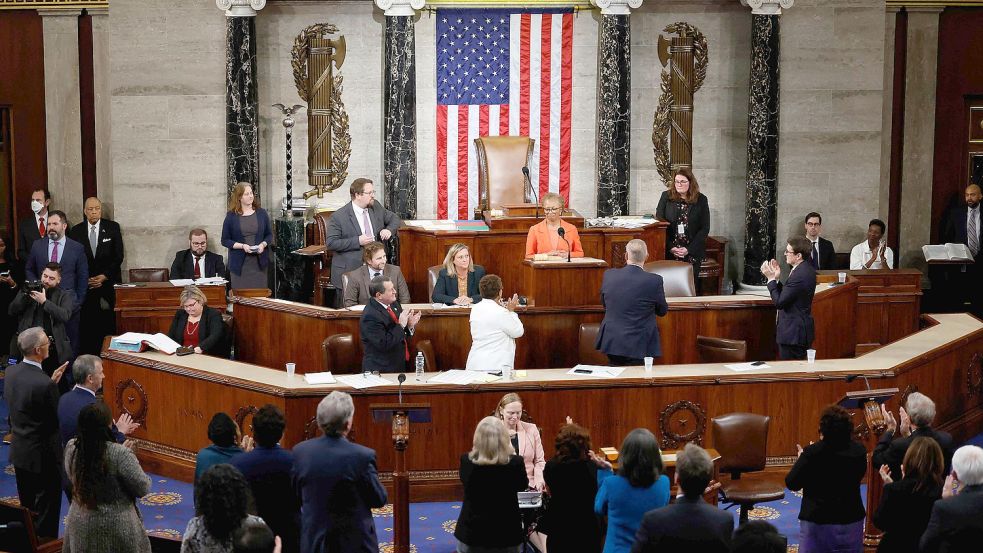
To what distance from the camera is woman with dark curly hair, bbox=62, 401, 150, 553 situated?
21.3 ft

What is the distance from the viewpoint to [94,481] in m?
6.48

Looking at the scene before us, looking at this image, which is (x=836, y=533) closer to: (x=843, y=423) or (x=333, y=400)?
(x=843, y=423)

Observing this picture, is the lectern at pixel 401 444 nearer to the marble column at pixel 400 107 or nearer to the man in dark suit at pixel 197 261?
the man in dark suit at pixel 197 261

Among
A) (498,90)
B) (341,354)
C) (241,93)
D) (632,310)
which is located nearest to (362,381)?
(341,354)

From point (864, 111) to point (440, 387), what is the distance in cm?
788

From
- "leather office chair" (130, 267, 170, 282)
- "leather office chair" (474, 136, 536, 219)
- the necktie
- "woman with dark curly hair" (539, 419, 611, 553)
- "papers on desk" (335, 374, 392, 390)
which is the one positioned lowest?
"woman with dark curly hair" (539, 419, 611, 553)

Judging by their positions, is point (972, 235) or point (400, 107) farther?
point (972, 235)

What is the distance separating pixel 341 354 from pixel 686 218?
4587 millimetres

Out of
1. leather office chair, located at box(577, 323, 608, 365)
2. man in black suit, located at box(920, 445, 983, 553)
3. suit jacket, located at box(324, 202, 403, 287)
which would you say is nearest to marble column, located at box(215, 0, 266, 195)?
suit jacket, located at box(324, 202, 403, 287)

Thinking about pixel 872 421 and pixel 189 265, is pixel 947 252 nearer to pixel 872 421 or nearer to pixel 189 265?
pixel 872 421

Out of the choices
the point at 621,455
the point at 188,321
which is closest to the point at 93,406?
the point at 621,455

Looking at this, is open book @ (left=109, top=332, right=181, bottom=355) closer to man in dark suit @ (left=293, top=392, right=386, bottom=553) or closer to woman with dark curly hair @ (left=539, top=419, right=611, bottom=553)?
man in dark suit @ (left=293, top=392, right=386, bottom=553)

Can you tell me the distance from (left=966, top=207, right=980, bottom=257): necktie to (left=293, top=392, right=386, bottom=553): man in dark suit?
1041 centimetres

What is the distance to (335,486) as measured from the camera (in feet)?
21.2
